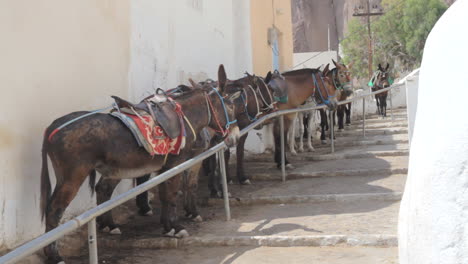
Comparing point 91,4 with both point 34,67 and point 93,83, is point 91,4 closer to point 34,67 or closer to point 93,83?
point 93,83

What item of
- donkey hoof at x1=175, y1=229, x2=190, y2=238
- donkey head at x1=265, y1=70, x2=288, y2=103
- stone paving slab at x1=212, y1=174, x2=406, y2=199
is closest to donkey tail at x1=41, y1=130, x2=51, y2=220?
donkey hoof at x1=175, y1=229, x2=190, y2=238

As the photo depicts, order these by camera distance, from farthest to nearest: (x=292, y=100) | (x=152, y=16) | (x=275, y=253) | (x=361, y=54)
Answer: (x=361, y=54) < (x=292, y=100) < (x=152, y=16) < (x=275, y=253)

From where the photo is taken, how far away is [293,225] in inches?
224

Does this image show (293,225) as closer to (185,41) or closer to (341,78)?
(185,41)

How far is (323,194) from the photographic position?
23.0 feet

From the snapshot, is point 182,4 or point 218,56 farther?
point 218,56

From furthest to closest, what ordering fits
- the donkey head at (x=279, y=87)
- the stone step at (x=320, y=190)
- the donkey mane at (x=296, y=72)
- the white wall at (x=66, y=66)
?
the donkey mane at (x=296, y=72) → the donkey head at (x=279, y=87) → the stone step at (x=320, y=190) → the white wall at (x=66, y=66)

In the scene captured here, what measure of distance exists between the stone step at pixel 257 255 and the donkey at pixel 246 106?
2.52 meters

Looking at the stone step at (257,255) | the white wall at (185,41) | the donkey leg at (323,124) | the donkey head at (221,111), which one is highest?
the white wall at (185,41)

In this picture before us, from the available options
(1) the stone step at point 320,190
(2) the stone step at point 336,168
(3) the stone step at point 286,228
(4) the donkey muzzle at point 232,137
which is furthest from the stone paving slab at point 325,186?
(4) the donkey muzzle at point 232,137

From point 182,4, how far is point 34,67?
4317 millimetres

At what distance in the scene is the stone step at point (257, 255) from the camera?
14.7ft

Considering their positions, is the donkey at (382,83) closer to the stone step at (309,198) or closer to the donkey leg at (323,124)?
the donkey leg at (323,124)

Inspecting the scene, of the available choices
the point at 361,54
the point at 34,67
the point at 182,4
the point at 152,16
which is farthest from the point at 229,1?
the point at 361,54
